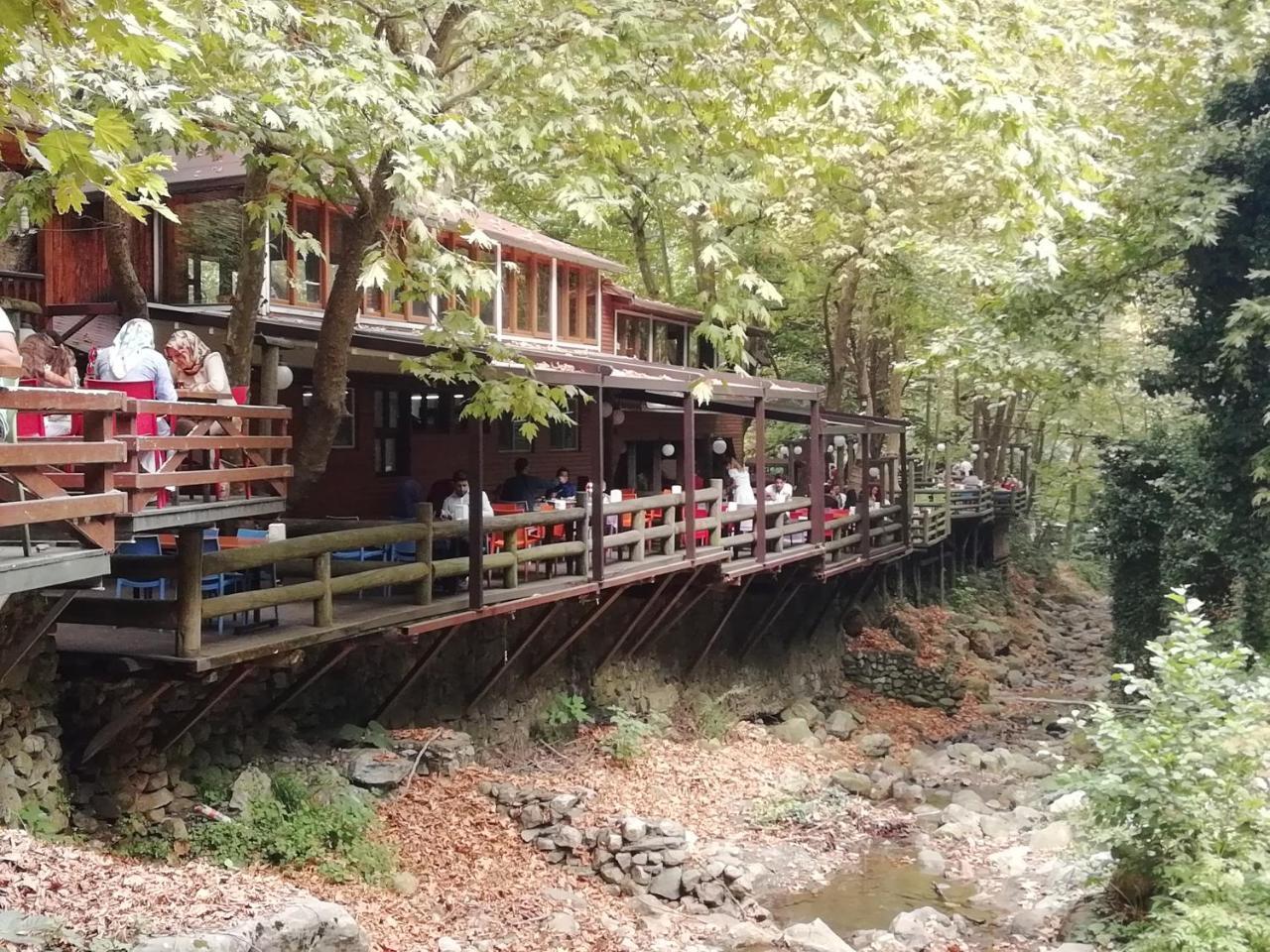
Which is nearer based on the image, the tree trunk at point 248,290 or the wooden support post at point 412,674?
the tree trunk at point 248,290

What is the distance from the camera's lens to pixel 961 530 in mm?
34875

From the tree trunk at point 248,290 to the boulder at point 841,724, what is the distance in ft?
45.3

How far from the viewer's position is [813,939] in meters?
10.9

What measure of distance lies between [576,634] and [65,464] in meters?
9.52

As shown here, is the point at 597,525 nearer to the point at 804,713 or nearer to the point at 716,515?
the point at 716,515

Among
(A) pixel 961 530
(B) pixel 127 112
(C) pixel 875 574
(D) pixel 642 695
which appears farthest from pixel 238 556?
(A) pixel 961 530

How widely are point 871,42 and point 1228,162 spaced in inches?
462

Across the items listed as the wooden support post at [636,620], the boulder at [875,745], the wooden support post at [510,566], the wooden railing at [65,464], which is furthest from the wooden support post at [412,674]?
the boulder at [875,745]

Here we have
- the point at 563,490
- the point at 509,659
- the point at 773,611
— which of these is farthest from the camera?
the point at 773,611

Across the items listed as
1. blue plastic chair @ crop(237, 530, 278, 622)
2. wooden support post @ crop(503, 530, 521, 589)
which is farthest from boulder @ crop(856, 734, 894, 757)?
blue plastic chair @ crop(237, 530, 278, 622)

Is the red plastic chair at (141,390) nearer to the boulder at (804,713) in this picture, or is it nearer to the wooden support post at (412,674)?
the wooden support post at (412,674)

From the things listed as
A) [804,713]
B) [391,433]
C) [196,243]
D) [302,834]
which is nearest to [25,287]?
[196,243]

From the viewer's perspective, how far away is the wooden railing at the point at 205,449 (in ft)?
23.2

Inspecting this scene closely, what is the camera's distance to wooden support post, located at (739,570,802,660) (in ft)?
67.4
